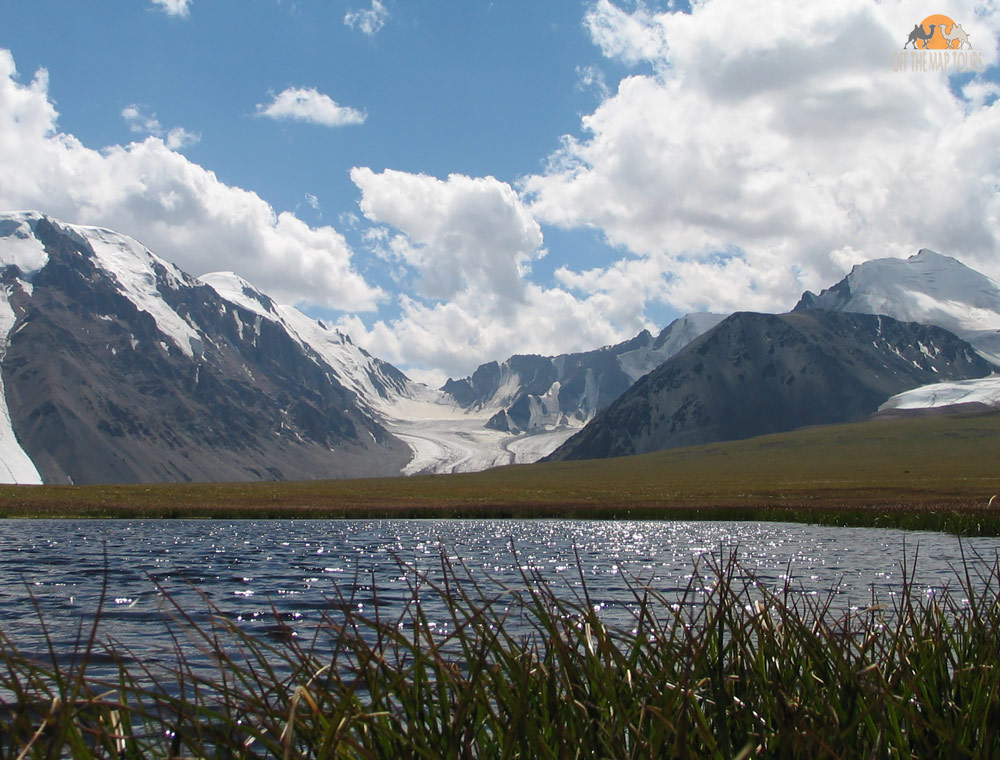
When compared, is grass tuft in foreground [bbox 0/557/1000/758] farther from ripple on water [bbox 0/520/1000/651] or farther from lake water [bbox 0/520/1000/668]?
ripple on water [bbox 0/520/1000/651]

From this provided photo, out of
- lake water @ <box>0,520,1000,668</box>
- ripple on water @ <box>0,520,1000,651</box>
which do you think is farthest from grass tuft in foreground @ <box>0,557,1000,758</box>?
ripple on water @ <box>0,520,1000,651</box>

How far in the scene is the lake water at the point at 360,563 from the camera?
22.3 metres

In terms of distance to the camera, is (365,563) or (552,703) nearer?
(552,703)

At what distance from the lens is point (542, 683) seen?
6633mm

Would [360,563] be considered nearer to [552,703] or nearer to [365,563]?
[365,563]

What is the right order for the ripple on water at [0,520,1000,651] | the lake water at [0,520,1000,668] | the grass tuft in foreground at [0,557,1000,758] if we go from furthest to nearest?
1. the ripple on water at [0,520,1000,651]
2. the lake water at [0,520,1000,668]
3. the grass tuft in foreground at [0,557,1000,758]

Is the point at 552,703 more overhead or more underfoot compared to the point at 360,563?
more overhead

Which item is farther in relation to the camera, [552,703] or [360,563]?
[360,563]

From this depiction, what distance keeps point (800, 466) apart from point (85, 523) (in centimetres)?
16075

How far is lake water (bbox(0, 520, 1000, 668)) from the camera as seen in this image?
73.0 ft

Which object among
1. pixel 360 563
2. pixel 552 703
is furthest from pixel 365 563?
pixel 552 703

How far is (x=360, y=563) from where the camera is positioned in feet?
126

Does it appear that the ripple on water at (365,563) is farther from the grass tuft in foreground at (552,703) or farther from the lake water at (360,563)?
the grass tuft in foreground at (552,703)

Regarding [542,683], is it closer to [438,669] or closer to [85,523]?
[438,669]
